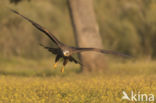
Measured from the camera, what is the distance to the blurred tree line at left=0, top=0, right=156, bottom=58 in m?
21.8

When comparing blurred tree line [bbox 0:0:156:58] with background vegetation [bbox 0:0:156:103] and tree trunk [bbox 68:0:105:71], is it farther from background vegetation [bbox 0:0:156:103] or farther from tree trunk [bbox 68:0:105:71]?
tree trunk [bbox 68:0:105:71]

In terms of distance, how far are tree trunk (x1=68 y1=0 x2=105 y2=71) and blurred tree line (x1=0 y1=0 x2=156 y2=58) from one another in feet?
26.7

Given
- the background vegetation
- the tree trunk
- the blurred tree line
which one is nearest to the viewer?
the tree trunk

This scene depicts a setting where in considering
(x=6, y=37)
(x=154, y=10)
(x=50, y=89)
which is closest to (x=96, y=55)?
(x=50, y=89)

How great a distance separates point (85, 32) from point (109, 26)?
34.5 feet

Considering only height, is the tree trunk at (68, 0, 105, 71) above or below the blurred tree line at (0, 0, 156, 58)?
below

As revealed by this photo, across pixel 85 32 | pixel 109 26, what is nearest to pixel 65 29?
pixel 109 26

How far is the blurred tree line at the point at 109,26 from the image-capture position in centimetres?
2178

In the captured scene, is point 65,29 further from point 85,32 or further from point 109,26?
point 85,32

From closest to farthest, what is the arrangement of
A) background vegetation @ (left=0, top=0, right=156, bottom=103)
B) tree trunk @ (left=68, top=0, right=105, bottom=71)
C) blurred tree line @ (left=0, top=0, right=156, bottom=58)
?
1. tree trunk @ (left=68, top=0, right=105, bottom=71)
2. background vegetation @ (left=0, top=0, right=156, bottom=103)
3. blurred tree line @ (left=0, top=0, right=156, bottom=58)

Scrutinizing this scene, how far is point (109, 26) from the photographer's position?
23.7m

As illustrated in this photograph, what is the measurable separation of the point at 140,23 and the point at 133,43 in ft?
5.09

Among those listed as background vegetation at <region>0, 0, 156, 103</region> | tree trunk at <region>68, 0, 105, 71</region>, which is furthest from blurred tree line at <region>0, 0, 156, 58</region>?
tree trunk at <region>68, 0, 105, 71</region>

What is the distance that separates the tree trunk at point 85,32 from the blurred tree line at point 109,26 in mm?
8146
